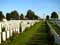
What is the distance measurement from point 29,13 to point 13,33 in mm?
107776

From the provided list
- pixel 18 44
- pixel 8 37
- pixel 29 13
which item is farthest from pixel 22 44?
pixel 29 13

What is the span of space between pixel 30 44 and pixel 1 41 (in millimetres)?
1636

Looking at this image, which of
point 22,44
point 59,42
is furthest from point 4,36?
point 59,42

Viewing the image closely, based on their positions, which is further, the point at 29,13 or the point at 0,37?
the point at 29,13

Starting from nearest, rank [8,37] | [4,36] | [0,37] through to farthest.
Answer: [0,37] → [4,36] → [8,37]

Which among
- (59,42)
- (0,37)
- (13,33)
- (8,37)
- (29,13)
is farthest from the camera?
(29,13)

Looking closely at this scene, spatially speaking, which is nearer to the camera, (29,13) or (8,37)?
(8,37)

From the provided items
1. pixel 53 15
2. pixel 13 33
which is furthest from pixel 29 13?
pixel 13 33

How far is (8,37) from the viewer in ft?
43.1

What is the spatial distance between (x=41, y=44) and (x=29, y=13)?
111 meters

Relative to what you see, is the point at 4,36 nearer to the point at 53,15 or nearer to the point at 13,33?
the point at 13,33

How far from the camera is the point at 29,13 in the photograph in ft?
401

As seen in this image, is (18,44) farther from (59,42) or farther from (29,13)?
(29,13)

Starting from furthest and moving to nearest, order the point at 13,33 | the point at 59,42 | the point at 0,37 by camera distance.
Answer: the point at 13,33 < the point at 0,37 < the point at 59,42
